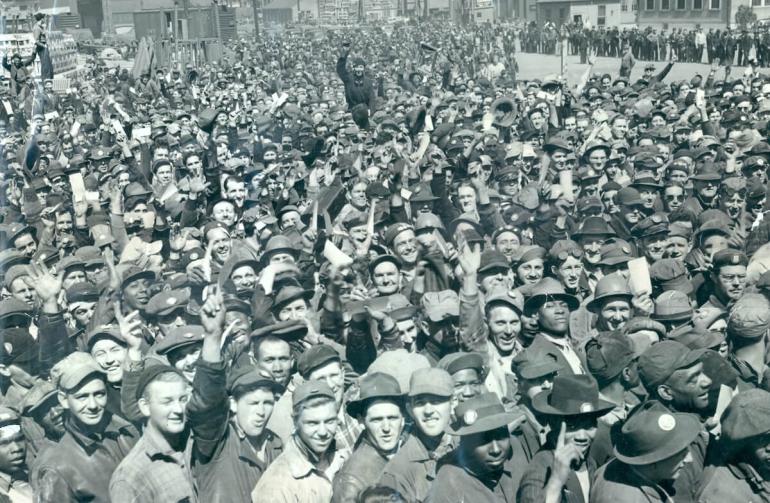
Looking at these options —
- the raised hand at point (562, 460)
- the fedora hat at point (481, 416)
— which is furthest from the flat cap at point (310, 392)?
the raised hand at point (562, 460)

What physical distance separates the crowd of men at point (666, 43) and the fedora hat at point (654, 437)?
26.5 m

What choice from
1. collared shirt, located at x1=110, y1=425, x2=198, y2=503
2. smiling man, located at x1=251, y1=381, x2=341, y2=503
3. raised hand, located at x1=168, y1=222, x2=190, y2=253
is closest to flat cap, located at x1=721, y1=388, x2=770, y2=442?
smiling man, located at x1=251, y1=381, x2=341, y2=503

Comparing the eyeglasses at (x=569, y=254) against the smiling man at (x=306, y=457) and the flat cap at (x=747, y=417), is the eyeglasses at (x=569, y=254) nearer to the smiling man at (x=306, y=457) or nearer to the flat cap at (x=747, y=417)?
the flat cap at (x=747, y=417)

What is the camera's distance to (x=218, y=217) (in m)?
10.1

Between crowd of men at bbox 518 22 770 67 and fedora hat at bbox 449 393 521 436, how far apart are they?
2629 centimetres

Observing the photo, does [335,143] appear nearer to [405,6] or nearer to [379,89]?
[379,89]

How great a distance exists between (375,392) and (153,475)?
1.21 meters

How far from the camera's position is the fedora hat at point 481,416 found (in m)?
4.61

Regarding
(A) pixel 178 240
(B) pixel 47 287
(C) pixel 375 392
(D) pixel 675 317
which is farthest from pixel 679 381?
(A) pixel 178 240

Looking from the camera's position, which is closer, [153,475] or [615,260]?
[153,475]

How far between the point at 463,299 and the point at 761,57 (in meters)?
32.5

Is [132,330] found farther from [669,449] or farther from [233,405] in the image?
[669,449]

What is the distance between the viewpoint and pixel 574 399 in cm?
488

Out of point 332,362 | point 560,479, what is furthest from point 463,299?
point 560,479
